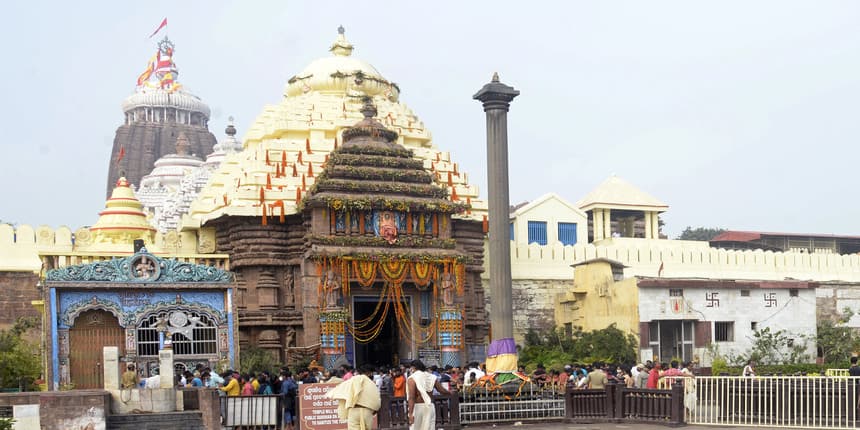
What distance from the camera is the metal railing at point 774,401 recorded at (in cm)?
1788

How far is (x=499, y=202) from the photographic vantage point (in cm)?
2673

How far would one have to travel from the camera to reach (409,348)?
30984mm

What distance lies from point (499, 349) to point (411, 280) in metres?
6.28

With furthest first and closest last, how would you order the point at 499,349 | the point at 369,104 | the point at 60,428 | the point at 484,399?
the point at 369,104
the point at 499,349
the point at 484,399
the point at 60,428

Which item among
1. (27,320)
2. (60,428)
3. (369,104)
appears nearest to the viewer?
(60,428)

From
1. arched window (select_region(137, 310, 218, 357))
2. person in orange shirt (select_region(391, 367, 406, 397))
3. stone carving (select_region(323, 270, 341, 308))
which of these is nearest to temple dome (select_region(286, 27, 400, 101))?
stone carving (select_region(323, 270, 341, 308))

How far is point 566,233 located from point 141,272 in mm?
20372

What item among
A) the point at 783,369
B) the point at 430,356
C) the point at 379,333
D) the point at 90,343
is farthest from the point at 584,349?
the point at 90,343

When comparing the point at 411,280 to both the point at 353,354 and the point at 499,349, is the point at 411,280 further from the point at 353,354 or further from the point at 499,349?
the point at 499,349

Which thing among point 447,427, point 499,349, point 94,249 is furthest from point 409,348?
point 447,427

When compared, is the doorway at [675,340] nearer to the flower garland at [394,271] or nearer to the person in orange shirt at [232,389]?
the flower garland at [394,271]

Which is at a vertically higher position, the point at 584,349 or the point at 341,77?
the point at 341,77

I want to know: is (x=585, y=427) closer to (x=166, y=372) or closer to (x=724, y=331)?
(x=166, y=372)

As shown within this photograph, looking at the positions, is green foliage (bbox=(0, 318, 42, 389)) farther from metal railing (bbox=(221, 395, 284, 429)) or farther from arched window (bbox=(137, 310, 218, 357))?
metal railing (bbox=(221, 395, 284, 429))
